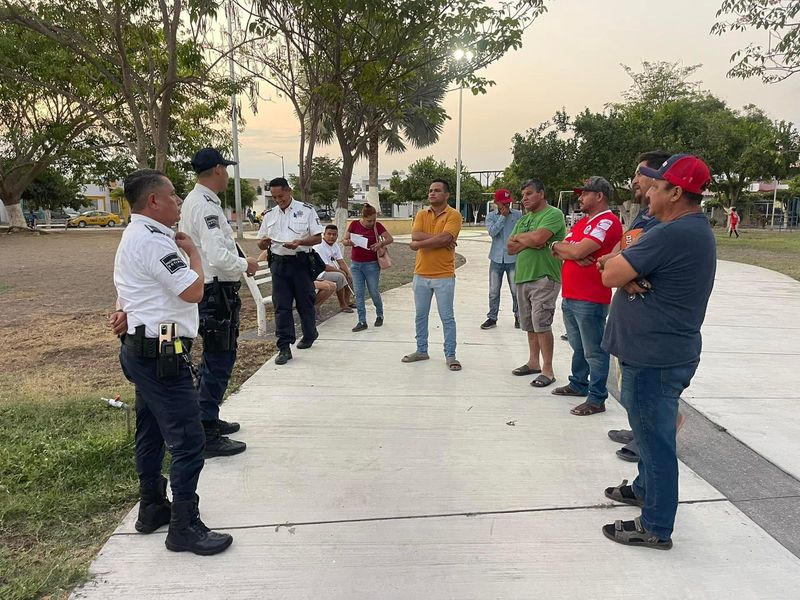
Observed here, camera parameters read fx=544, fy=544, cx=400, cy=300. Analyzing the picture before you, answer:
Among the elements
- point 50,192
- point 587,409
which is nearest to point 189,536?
point 587,409

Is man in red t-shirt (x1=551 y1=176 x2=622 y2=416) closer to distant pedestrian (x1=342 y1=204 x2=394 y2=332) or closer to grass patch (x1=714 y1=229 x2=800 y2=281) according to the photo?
distant pedestrian (x1=342 y1=204 x2=394 y2=332)

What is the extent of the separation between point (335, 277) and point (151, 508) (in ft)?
17.4

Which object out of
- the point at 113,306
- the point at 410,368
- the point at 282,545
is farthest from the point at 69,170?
the point at 282,545

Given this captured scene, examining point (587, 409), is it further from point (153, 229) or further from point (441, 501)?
point (153, 229)

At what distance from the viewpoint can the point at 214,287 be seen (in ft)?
11.9

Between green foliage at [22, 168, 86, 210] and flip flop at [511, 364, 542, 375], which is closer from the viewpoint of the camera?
flip flop at [511, 364, 542, 375]

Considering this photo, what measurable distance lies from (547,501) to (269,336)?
4385 millimetres

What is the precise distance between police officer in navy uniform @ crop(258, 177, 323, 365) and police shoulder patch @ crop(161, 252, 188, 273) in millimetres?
3050

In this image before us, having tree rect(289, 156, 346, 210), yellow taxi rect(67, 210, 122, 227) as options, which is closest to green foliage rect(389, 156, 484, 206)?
tree rect(289, 156, 346, 210)

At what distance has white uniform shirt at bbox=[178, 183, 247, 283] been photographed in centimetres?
359

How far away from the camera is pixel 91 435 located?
363 cm

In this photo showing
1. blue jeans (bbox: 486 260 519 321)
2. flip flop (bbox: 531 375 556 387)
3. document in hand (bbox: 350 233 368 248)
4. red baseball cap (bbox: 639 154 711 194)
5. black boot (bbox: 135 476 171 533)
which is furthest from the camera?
blue jeans (bbox: 486 260 519 321)

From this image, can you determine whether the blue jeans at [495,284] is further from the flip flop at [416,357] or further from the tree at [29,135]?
the tree at [29,135]

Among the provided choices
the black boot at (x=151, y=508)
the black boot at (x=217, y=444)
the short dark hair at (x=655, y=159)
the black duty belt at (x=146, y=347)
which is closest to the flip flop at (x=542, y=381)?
the short dark hair at (x=655, y=159)
